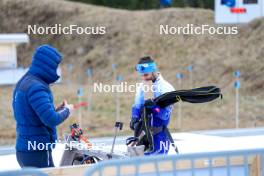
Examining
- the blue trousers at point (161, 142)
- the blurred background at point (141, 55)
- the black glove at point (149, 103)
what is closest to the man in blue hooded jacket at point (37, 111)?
the black glove at point (149, 103)

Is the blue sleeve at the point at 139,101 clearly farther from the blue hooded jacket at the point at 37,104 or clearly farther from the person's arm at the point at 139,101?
the blue hooded jacket at the point at 37,104

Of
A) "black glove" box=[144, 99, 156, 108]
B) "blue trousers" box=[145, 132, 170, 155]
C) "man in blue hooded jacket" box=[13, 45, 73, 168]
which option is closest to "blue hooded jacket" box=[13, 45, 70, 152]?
"man in blue hooded jacket" box=[13, 45, 73, 168]

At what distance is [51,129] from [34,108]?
0.33m

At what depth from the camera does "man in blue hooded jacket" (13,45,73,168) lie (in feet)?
23.2

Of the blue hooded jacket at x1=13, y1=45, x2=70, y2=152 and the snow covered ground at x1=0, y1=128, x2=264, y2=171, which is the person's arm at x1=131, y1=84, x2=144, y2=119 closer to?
the snow covered ground at x1=0, y1=128, x2=264, y2=171

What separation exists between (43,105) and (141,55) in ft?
102

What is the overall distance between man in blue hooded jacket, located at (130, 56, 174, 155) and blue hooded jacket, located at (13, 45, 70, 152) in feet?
4.15

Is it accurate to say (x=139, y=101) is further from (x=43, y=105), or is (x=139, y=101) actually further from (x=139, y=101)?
(x=43, y=105)

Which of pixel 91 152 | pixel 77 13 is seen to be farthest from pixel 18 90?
pixel 77 13

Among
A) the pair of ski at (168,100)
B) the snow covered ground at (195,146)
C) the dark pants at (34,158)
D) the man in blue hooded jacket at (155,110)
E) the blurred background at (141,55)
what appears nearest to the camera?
the dark pants at (34,158)

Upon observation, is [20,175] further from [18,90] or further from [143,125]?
[143,125]

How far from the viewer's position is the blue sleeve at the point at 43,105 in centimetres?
705

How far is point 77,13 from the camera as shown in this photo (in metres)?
45.3

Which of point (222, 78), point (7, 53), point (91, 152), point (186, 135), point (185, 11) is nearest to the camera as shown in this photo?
point (91, 152)
